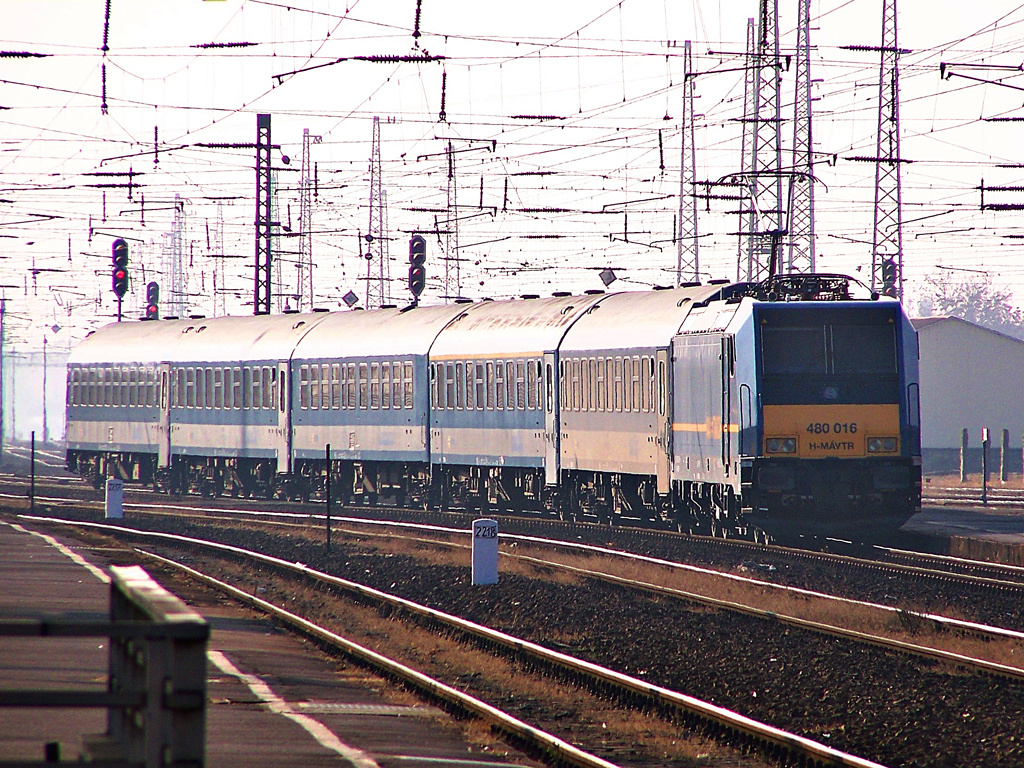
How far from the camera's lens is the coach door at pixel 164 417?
145 feet

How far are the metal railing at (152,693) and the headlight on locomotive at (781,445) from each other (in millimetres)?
18341

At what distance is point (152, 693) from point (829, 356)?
19.4m

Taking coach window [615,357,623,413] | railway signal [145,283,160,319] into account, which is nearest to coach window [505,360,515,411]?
coach window [615,357,623,413]

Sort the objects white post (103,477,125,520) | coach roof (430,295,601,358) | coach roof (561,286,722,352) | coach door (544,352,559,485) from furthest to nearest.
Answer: white post (103,477,125,520)
coach roof (430,295,601,358)
coach door (544,352,559,485)
coach roof (561,286,722,352)

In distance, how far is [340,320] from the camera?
40.2 m

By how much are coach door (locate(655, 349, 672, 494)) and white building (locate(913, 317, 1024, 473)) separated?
1217 inches

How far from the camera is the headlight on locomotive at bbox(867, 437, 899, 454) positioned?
23719 mm

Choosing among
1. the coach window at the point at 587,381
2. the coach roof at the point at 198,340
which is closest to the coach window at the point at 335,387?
the coach roof at the point at 198,340

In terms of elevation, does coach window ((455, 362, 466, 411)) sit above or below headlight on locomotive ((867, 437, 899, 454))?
above

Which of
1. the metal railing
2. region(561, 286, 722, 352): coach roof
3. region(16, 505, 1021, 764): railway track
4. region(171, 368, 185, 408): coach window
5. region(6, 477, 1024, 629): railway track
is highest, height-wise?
region(561, 286, 722, 352): coach roof

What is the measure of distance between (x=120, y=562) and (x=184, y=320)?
21332 millimetres

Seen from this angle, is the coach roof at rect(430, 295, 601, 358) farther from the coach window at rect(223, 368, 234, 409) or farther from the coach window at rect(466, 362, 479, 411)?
the coach window at rect(223, 368, 234, 409)

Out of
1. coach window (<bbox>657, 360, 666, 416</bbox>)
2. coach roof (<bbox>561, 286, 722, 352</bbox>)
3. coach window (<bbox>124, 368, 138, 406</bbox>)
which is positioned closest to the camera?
coach window (<bbox>657, 360, 666, 416</bbox>)

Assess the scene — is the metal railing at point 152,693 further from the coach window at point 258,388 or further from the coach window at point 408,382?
the coach window at point 258,388
